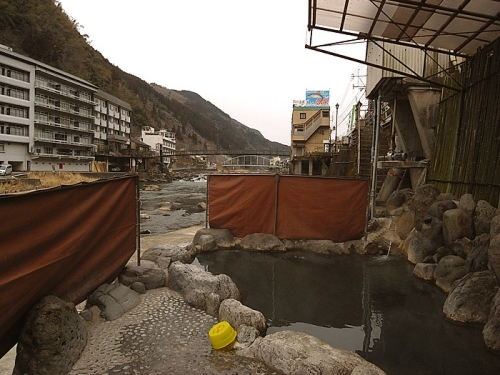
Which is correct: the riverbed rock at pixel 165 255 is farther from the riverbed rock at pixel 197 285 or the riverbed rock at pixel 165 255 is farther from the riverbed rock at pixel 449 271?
the riverbed rock at pixel 449 271

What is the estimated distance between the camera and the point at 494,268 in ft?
17.1

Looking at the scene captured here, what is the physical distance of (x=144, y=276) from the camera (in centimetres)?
611

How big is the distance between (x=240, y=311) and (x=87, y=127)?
57.0 m

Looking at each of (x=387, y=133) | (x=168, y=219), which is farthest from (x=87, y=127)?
(x=387, y=133)

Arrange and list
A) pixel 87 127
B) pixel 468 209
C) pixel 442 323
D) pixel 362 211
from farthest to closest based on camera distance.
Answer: pixel 87 127
pixel 362 211
pixel 468 209
pixel 442 323

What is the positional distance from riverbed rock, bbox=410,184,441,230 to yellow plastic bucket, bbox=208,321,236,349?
23.1 feet

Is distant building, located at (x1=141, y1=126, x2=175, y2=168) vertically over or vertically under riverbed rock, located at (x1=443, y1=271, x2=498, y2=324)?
over

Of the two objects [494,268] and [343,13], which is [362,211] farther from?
[343,13]

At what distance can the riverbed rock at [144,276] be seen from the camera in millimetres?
5926

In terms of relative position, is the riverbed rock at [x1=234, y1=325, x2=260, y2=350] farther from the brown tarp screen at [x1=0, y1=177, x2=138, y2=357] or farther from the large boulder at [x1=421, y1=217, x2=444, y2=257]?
the large boulder at [x1=421, y1=217, x2=444, y2=257]

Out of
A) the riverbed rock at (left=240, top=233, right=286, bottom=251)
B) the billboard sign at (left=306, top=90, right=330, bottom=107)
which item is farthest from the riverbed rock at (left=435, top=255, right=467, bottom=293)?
the billboard sign at (left=306, top=90, right=330, bottom=107)

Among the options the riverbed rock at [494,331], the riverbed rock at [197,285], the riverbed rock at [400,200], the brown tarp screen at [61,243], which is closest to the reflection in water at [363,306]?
the riverbed rock at [494,331]

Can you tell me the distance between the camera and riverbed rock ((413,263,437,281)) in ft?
24.7

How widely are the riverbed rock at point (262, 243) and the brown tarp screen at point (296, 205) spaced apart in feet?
0.92
